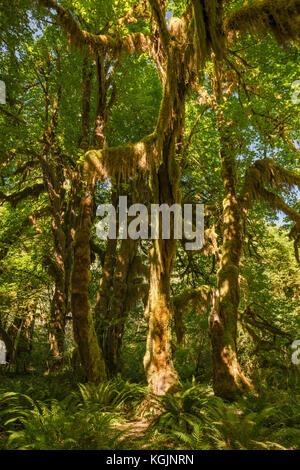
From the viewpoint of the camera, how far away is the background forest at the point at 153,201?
169 inches

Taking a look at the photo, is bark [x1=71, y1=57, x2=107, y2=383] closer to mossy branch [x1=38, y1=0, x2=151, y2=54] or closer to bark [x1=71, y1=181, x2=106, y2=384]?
bark [x1=71, y1=181, x2=106, y2=384]

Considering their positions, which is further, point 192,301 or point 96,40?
point 192,301

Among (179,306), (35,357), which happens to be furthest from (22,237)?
(35,357)

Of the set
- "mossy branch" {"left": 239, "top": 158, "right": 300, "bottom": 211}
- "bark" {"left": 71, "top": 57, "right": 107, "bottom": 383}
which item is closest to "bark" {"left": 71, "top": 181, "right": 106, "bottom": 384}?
"bark" {"left": 71, "top": 57, "right": 107, "bottom": 383}

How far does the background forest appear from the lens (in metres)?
4.30

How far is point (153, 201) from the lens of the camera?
20.8 feet

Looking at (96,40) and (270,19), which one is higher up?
(96,40)

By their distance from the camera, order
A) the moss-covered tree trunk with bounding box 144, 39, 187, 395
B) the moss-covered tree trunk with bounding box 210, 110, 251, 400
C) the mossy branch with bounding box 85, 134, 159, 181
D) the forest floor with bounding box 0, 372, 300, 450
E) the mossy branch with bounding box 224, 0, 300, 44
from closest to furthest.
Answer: the forest floor with bounding box 0, 372, 300, 450
the mossy branch with bounding box 224, 0, 300, 44
the moss-covered tree trunk with bounding box 144, 39, 187, 395
the mossy branch with bounding box 85, 134, 159, 181
the moss-covered tree trunk with bounding box 210, 110, 251, 400

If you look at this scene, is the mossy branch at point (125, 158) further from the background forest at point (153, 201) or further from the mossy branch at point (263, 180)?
the mossy branch at point (263, 180)

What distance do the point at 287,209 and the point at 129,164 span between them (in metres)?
4.66

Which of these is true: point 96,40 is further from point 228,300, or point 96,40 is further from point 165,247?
point 228,300

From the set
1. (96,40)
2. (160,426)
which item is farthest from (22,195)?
(160,426)

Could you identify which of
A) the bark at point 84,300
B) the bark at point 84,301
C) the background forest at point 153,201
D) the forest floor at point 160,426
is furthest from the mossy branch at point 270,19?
the forest floor at point 160,426
